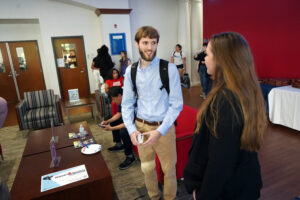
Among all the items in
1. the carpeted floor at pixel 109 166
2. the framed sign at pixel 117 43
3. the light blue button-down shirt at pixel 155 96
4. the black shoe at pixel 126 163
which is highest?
the framed sign at pixel 117 43

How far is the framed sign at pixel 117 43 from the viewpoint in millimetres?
6377

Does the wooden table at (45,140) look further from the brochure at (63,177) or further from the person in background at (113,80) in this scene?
the person in background at (113,80)

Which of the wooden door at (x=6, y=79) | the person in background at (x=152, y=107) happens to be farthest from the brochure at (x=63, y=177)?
the wooden door at (x=6, y=79)

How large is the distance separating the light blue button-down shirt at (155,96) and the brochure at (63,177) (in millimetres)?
627

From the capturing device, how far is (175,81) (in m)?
1.56

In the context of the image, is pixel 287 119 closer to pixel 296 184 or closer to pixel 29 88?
pixel 296 184

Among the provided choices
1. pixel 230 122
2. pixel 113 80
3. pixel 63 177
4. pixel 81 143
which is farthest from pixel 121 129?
pixel 230 122

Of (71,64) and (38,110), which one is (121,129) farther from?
(71,64)

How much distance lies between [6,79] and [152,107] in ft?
23.0

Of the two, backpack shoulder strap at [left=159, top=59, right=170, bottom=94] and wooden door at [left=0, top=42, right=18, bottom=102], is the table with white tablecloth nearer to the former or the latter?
backpack shoulder strap at [left=159, top=59, right=170, bottom=94]

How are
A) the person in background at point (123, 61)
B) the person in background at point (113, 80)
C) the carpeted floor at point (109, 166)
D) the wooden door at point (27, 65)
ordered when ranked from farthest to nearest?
the wooden door at point (27, 65) < the person in background at point (123, 61) < the person in background at point (113, 80) < the carpeted floor at point (109, 166)

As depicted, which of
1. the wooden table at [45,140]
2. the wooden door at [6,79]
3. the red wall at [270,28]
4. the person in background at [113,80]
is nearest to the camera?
the wooden table at [45,140]

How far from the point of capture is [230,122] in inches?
32.5

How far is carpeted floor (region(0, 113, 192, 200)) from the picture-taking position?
2.18 metres
